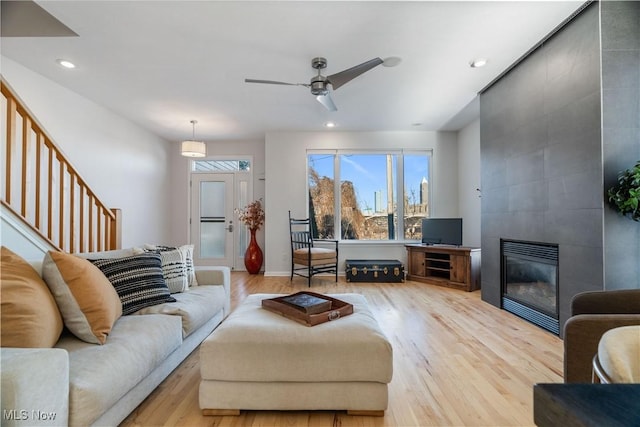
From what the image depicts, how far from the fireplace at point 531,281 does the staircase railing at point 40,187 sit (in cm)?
416

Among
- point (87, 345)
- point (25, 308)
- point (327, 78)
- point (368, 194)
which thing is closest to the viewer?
point (25, 308)

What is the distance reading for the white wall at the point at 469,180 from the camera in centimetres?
468

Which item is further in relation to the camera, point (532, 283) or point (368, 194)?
point (368, 194)

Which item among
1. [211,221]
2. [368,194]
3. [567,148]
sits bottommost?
[211,221]

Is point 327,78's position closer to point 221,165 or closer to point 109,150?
point 109,150

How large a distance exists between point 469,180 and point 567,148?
260 centimetres

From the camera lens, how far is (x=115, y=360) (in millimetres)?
1292

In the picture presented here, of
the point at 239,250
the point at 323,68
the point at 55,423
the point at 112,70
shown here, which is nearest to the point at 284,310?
the point at 55,423

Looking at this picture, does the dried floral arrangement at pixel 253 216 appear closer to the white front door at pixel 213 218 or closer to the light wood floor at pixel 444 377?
the white front door at pixel 213 218

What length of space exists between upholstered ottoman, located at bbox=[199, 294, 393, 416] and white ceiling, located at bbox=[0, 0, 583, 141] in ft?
7.43

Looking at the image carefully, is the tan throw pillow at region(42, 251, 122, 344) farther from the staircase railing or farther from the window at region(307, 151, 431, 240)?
the window at region(307, 151, 431, 240)

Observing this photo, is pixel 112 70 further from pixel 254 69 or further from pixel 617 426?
pixel 617 426

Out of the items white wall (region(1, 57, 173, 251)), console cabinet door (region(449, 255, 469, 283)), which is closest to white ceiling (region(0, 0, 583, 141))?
white wall (region(1, 57, 173, 251))

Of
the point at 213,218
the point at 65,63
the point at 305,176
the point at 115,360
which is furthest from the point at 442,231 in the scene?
the point at 65,63
